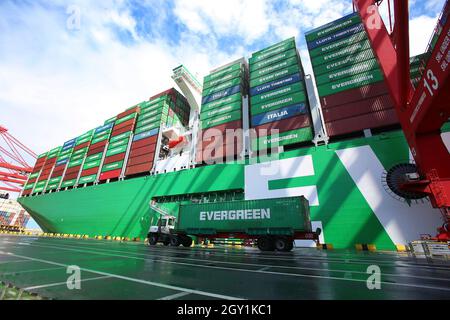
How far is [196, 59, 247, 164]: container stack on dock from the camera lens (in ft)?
107

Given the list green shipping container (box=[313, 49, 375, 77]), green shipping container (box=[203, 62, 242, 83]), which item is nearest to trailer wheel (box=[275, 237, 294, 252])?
green shipping container (box=[313, 49, 375, 77])

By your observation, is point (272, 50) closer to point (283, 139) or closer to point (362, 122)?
point (283, 139)

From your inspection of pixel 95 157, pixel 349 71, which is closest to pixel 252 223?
pixel 349 71

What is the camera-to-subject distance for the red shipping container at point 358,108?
2336cm

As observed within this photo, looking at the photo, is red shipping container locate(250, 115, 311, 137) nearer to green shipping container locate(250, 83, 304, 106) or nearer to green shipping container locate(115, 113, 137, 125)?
green shipping container locate(250, 83, 304, 106)

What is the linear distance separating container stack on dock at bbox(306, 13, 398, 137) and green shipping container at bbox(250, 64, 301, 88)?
2669 millimetres

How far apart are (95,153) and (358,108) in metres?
54.5

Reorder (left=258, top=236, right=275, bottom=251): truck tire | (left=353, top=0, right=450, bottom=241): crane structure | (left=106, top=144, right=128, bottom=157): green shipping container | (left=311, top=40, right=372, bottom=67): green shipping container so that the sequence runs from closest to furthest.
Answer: (left=353, top=0, right=450, bottom=241): crane structure → (left=258, top=236, right=275, bottom=251): truck tire → (left=311, top=40, right=372, bottom=67): green shipping container → (left=106, top=144, right=128, bottom=157): green shipping container

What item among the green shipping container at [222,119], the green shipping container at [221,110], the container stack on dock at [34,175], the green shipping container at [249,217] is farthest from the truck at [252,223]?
the container stack on dock at [34,175]

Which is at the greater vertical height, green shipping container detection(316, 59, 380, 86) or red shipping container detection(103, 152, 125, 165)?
green shipping container detection(316, 59, 380, 86)

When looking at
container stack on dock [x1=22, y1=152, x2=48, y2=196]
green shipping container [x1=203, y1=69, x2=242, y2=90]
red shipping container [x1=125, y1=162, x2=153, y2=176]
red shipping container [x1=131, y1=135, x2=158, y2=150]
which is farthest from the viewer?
container stack on dock [x1=22, y1=152, x2=48, y2=196]

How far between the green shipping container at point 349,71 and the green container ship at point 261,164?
0.12 m

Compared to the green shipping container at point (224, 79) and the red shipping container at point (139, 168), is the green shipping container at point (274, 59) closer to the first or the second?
the green shipping container at point (224, 79)
